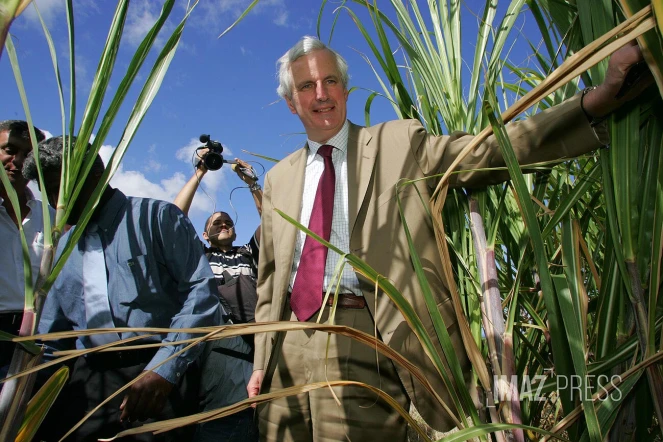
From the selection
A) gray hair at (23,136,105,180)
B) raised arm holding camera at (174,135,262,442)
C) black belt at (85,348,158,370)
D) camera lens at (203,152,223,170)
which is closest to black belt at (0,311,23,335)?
black belt at (85,348,158,370)

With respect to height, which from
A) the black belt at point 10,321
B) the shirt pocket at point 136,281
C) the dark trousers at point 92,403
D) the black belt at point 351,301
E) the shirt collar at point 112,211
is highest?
the shirt collar at point 112,211

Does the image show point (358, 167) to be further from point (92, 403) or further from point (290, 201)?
point (92, 403)

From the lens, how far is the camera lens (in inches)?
96.3

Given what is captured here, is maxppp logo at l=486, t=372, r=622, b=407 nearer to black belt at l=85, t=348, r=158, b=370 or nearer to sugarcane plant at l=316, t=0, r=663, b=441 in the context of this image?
sugarcane plant at l=316, t=0, r=663, b=441

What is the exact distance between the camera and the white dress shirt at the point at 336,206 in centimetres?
115

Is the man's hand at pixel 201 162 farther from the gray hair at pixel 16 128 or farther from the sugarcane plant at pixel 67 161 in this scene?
the sugarcane plant at pixel 67 161

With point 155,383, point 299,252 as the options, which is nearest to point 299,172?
point 299,252

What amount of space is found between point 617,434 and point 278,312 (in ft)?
2.45

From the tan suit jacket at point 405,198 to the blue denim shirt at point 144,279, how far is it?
22cm

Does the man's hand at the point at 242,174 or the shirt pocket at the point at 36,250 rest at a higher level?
the man's hand at the point at 242,174

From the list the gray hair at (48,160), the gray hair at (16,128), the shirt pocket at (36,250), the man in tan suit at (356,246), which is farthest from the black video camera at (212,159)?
the man in tan suit at (356,246)

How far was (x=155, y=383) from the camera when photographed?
4.14ft

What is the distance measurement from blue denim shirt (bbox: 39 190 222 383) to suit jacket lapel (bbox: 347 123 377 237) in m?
0.56

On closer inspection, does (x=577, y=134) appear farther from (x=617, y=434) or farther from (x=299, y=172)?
(x=299, y=172)
